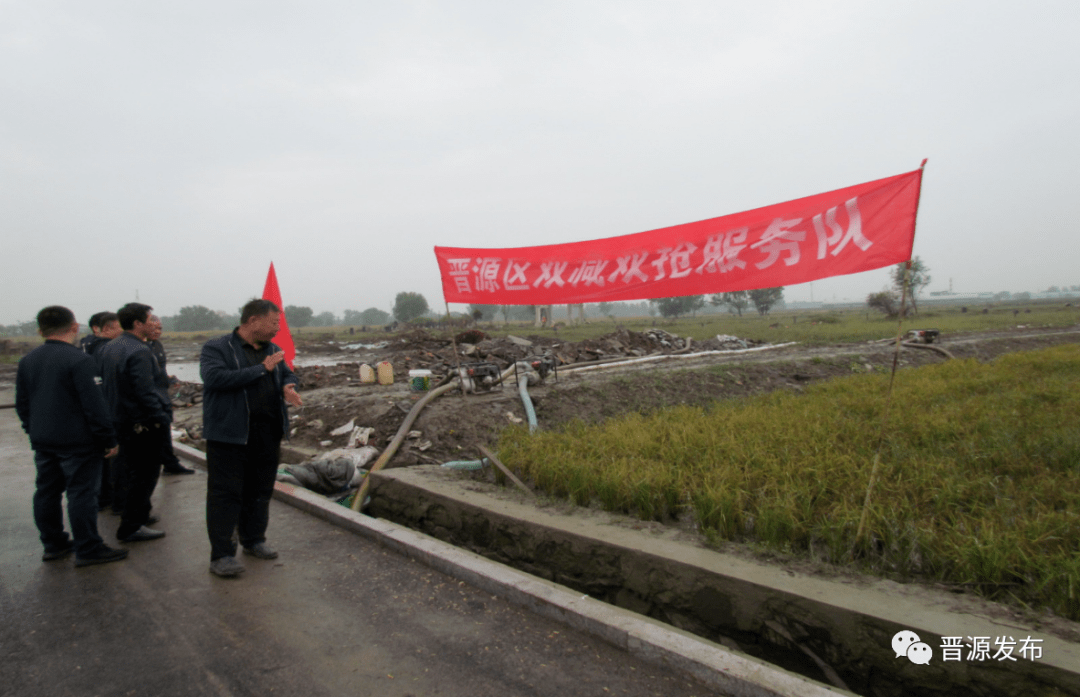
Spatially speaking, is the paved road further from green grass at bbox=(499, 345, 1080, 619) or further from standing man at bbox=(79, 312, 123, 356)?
standing man at bbox=(79, 312, 123, 356)

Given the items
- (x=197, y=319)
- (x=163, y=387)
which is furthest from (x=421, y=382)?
(x=197, y=319)

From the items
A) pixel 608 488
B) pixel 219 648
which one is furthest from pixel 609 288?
pixel 219 648

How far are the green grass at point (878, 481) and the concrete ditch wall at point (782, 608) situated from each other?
33cm

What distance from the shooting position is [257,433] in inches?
139

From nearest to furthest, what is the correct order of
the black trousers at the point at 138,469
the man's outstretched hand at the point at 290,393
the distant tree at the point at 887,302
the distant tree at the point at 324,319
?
the man's outstretched hand at the point at 290,393, the black trousers at the point at 138,469, the distant tree at the point at 887,302, the distant tree at the point at 324,319

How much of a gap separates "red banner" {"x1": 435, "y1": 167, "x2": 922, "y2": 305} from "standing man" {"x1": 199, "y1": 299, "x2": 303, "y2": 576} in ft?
8.76

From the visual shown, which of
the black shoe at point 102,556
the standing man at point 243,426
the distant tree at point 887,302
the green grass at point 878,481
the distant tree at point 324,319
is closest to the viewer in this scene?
the green grass at point 878,481

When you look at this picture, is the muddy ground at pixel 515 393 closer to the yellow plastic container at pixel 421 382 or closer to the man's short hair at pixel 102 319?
the yellow plastic container at pixel 421 382

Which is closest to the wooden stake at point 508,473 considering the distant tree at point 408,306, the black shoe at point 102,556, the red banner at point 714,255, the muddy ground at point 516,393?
the muddy ground at point 516,393

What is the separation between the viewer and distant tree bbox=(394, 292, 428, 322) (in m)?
89.7

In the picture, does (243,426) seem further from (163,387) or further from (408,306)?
(408,306)

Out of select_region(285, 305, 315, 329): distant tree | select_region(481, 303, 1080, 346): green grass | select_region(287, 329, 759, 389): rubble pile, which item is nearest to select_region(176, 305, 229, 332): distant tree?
select_region(285, 305, 315, 329): distant tree

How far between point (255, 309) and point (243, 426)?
0.73 m

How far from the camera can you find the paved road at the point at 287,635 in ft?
7.58
